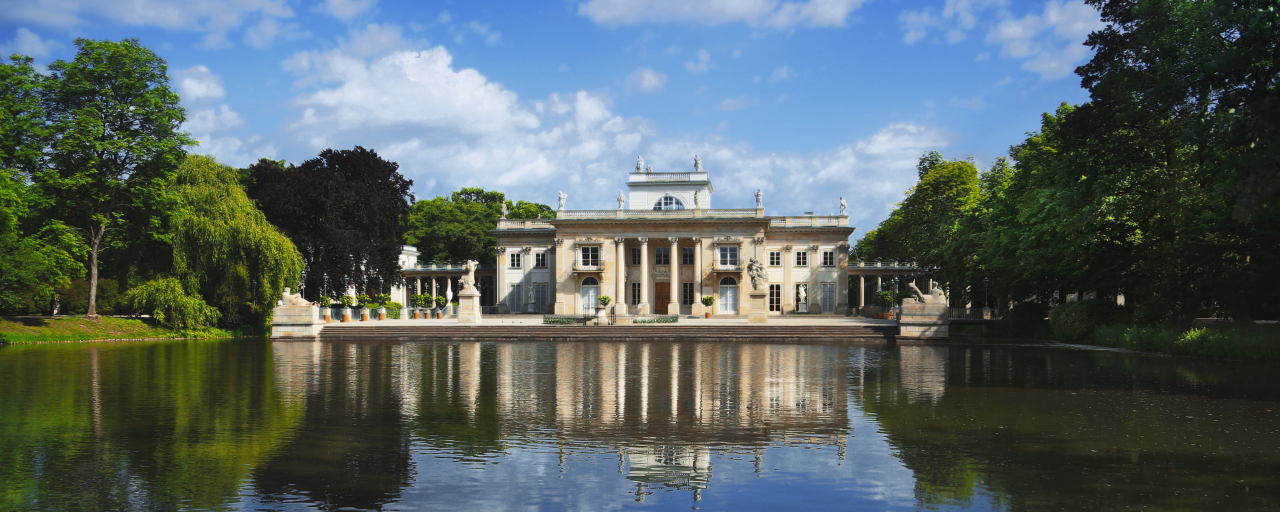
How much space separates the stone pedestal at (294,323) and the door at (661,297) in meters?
25.0

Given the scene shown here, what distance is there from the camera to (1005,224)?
1188 inches

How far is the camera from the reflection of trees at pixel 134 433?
247 inches

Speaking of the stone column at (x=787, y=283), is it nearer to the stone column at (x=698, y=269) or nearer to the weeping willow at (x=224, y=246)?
the stone column at (x=698, y=269)

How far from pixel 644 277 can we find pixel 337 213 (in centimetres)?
1954

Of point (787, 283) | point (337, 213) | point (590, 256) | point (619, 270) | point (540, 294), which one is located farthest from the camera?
point (540, 294)

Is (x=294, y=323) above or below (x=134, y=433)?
above

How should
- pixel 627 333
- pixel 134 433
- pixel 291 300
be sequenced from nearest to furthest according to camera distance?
pixel 134 433, pixel 627 333, pixel 291 300

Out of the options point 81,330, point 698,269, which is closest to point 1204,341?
point 698,269

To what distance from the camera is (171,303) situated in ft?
105

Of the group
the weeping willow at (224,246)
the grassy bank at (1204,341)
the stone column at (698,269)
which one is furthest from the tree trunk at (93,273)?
the grassy bank at (1204,341)

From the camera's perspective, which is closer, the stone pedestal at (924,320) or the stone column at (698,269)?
the stone pedestal at (924,320)

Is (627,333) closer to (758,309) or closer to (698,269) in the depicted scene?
(758,309)

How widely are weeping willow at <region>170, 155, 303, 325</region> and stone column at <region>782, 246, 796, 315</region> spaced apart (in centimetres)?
3102

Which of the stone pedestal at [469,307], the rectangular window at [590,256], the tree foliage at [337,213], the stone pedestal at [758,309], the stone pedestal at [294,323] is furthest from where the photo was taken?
the rectangular window at [590,256]
